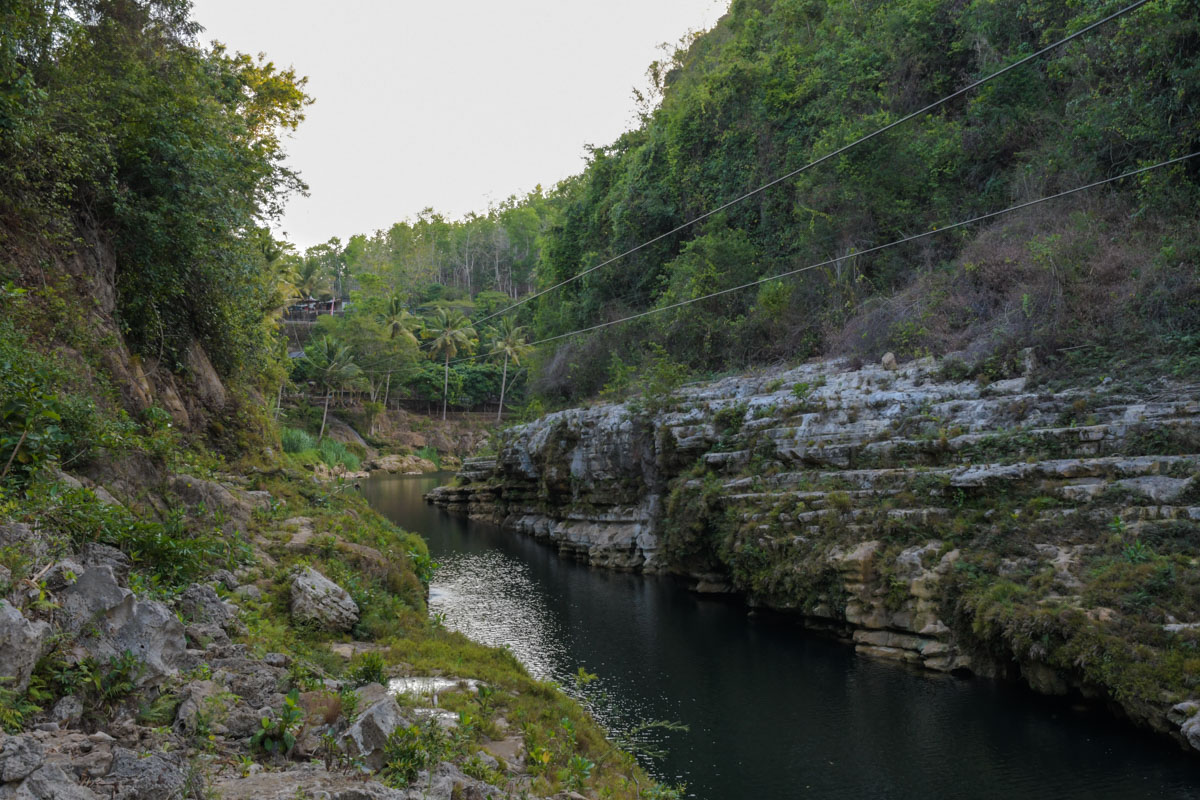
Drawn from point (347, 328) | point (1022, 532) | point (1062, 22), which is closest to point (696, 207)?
point (1062, 22)

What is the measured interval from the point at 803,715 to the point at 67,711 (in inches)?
374

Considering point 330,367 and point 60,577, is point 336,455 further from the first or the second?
point 60,577

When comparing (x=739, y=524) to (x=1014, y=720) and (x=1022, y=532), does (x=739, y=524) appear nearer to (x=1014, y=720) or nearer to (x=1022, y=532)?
(x=1022, y=532)

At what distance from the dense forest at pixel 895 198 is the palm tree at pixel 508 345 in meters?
22.1

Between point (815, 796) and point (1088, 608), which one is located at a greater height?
point (1088, 608)

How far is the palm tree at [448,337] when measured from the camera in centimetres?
6094

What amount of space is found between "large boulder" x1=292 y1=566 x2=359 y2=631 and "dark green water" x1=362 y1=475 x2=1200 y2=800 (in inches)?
161

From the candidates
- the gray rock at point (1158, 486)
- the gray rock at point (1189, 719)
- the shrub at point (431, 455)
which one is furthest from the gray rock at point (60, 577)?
the shrub at point (431, 455)

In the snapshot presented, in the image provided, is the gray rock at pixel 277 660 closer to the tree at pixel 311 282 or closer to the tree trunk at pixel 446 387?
the tree trunk at pixel 446 387

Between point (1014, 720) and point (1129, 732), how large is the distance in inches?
53.4

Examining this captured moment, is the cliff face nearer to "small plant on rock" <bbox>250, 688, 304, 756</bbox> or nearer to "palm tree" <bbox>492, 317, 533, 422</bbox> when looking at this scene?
"small plant on rock" <bbox>250, 688, 304, 756</bbox>

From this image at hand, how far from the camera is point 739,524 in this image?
1730 centimetres

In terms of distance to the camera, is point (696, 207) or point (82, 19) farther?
point (696, 207)

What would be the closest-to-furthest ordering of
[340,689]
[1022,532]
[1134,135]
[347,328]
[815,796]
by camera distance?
[340,689] → [815,796] → [1022,532] → [1134,135] → [347,328]
